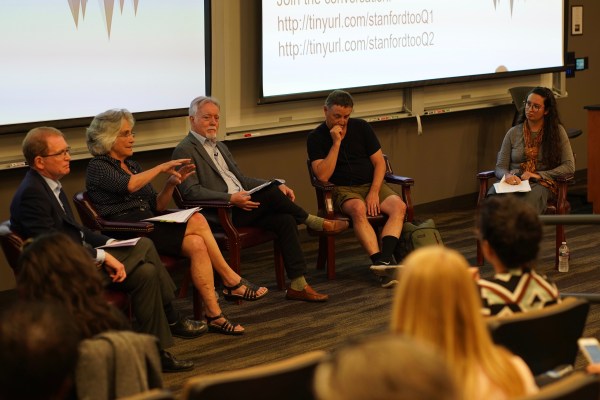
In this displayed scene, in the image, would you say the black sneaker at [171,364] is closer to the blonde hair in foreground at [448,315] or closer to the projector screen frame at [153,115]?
the projector screen frame at [153,115]

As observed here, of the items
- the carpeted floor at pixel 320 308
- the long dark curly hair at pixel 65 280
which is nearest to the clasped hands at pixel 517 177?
the carpeted floor at pixel 320 308

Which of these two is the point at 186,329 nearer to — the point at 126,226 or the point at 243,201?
the point at 126,226

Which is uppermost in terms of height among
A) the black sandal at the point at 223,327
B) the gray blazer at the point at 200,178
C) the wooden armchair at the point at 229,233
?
the gray blazer at the point at 200,178

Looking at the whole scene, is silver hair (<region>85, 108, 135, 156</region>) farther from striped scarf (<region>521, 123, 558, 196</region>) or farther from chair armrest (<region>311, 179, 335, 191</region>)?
striped scarf (<region>521, 123, 558, 196</region>)

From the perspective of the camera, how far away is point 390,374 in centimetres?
145

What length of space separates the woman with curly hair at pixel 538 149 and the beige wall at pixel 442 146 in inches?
53.8

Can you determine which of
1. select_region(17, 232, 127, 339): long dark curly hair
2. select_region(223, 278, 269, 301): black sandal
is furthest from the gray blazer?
select_region(17, 232, 127, 339): long dark curly hair

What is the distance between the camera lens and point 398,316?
2115 millimetres

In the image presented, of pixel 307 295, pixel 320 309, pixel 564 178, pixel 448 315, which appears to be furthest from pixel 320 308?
pixel 448 315

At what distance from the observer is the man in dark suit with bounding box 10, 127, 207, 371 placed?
4.33 metres

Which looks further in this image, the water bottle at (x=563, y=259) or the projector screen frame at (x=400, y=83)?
the projector screen frame at (x=400, y=83)

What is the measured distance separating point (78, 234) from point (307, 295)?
159 cm

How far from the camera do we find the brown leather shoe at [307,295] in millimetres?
5645

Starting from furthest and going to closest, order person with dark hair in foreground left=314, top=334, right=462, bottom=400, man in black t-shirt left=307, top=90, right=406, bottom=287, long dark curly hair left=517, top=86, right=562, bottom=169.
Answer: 1. long dark curly hair left=517, top=86, right=562, bottom=169
2. man in black t-shirt left=307, top=90, right=406, bottom=287
3. person with dark hair in foreground left=314, top=334, right=462, bottom=400
